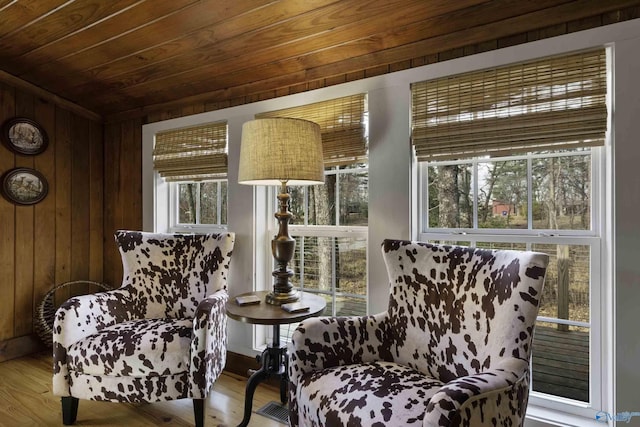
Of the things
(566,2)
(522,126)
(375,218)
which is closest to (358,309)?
(375,218)

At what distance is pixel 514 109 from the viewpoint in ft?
5.48

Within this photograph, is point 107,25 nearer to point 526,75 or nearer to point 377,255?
point 377,255

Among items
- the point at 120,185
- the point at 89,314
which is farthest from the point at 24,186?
the point at 89,314

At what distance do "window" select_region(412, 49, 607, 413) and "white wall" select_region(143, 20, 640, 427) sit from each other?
0.20 feet

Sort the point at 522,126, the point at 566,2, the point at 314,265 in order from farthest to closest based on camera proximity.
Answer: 1. the point at 314,265
2. the point at 522,126
3. the point at 566,2

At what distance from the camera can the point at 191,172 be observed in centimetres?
279

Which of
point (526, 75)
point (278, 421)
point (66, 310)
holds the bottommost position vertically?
point (278, 421)

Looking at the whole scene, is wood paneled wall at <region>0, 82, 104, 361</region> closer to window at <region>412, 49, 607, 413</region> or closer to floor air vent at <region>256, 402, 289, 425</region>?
floor air vent at <region>256, 402, 289, 425</region>

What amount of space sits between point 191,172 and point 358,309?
1585mm

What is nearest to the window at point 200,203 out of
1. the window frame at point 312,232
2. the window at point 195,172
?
the window at point 195,172

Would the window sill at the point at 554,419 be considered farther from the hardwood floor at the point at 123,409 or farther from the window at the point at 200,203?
the window at the point at 200,203

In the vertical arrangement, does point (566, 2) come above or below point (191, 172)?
above

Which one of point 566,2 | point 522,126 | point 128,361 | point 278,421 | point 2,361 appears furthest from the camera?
point 2,361

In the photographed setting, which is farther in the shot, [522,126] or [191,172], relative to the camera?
→ [191,172]
